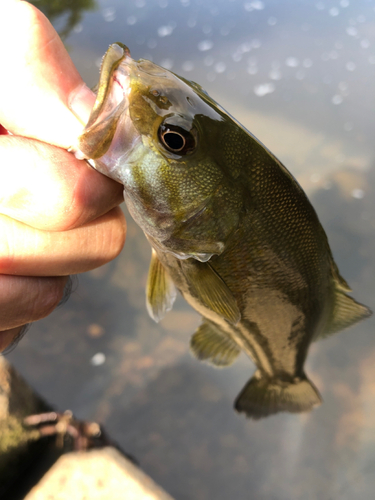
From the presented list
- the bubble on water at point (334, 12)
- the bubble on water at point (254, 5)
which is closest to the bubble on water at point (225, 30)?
the bubble on water at point (254, 5)

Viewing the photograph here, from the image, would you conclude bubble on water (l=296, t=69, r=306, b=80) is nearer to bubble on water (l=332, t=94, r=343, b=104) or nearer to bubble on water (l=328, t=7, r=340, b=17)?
bubble on water (l=332, t=94, r=343, b=104)

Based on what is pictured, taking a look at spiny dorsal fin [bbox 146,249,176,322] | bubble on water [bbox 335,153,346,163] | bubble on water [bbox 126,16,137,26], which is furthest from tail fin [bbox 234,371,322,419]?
bubble on water [bbox 126,16,137,26]

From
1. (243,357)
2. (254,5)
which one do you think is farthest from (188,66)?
(243,357)

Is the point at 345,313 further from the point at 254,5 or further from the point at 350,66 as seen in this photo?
the point at 254,5

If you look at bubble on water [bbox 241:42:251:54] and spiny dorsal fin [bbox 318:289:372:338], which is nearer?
spiny dorsal fin [bbox 318:289:372:338]

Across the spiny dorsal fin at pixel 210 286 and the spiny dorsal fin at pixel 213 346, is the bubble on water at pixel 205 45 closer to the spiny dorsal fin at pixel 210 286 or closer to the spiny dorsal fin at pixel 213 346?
the spiny dorsal fin at pixel 213 346
